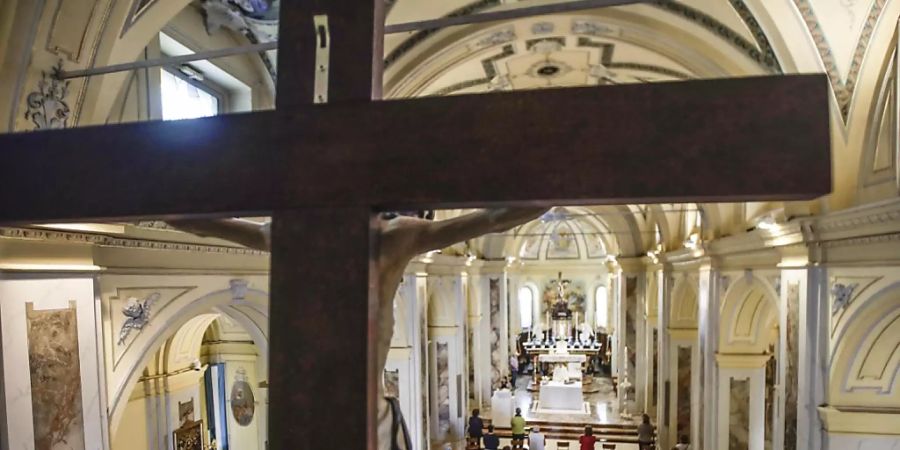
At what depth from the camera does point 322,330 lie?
1198 mm

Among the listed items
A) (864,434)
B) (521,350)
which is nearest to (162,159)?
(864,434)

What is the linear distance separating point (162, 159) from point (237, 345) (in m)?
11.3

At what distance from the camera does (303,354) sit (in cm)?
120

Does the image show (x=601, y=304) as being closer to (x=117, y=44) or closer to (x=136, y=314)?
(x=136, y=314)

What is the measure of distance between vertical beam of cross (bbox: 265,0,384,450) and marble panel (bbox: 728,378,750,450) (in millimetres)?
10804

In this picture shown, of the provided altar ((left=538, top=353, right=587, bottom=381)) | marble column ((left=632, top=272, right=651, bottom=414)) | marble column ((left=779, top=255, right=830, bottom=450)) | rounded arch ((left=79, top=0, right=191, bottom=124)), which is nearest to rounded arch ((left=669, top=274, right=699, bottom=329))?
marble column ((left=632, top=272, right=651, bottom=414))

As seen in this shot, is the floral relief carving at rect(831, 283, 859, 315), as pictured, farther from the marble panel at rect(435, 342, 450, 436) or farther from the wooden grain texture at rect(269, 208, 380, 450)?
the marble panel at rect(435, 342, 450, 436)

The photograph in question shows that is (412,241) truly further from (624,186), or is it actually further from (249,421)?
(249,421)

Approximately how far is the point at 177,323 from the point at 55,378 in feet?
5.55

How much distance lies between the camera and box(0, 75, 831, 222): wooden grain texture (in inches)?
42.3

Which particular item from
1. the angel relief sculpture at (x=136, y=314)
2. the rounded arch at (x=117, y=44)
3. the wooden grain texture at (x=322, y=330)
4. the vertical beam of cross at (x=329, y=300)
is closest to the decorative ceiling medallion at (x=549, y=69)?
the rounded arch at (x=117, y=44)

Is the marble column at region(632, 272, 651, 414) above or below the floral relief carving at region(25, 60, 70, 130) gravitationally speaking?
below

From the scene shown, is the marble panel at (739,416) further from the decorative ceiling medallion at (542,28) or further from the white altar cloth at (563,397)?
the white altar cloth at (563,397)

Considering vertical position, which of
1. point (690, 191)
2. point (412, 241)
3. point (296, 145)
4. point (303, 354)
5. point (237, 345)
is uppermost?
point (296, 145)
